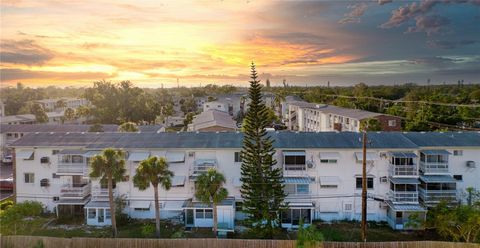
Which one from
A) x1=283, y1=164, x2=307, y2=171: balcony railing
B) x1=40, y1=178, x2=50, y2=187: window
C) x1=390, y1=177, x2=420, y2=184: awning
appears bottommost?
x1=40, y1=178, x2=50, y2=187: window

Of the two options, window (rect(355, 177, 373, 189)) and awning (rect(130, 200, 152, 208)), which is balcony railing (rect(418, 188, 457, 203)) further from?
awning (rect(130, 200, 152, 208))

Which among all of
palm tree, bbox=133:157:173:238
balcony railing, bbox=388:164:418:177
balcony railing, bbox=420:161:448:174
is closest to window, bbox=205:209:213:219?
palm tree, bbox=133:157:173:238

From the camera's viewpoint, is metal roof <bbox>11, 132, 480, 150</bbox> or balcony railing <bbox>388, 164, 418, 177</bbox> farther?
metal roof <bbox>11, 132, 480, 150</bbox>

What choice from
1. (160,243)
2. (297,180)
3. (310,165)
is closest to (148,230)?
(160,243)

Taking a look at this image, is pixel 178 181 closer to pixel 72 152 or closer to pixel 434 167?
pixel 72 152

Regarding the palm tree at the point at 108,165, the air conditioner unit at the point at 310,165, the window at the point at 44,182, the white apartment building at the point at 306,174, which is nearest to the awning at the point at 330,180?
the white apartment building at the point at 306,174

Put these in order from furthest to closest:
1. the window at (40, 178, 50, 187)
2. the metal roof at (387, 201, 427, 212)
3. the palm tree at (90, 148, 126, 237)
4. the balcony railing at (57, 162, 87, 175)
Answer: the window at (40, 178, 50, 187), the balcony railing at (57, 162, 87, 175), the metal roof at (387, 201, 427, 212), the palm tree at (90, 148, 126, 237)

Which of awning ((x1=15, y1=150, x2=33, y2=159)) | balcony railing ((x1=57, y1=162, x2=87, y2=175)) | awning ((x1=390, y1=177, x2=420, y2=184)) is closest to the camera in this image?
awning ((x1=390, y1=177, x2=420, y2=184))
